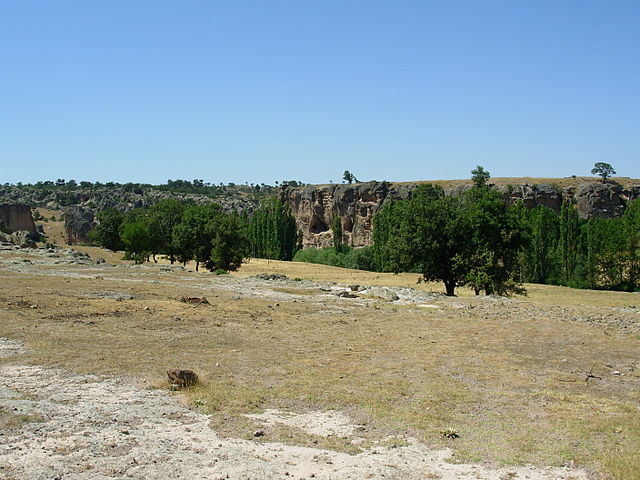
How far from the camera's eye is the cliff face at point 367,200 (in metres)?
115

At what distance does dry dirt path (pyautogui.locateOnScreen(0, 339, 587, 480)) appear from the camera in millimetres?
6875

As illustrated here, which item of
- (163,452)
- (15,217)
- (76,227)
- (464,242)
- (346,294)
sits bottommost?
(346,294)

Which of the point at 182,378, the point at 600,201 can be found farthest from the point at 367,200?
the point at 182,378

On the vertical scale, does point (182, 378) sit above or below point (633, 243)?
above

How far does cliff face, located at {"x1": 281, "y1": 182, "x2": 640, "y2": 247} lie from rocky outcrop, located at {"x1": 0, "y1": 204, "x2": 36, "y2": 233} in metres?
60.6

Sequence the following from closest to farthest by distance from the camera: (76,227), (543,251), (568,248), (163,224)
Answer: (163,224), (568,248), (543,251), (76,227)

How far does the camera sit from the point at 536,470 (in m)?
7.37

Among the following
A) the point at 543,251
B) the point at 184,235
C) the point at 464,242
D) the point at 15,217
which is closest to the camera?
the point at 464,242

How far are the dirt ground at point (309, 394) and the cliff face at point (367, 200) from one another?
90988 millimetres

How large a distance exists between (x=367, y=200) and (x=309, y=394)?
425 feet

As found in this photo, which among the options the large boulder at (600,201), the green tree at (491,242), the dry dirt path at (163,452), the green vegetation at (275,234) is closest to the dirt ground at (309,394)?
the dry dirt path at (163,452)

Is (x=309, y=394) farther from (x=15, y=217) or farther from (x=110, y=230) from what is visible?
(x=15, y=217)

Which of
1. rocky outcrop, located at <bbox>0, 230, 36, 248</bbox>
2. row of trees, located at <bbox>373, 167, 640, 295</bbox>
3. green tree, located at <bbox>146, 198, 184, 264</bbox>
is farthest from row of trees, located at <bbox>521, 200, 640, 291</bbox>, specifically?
rocky outcrop, located at <bbox>0, 230, 36, 248</bbox>

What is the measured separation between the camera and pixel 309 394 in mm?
10812
